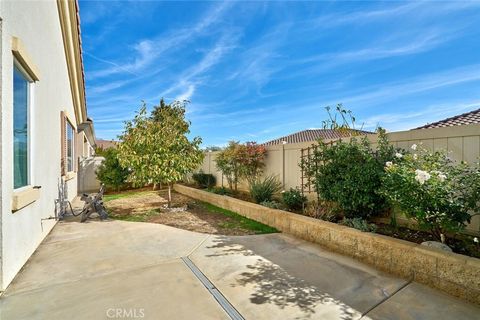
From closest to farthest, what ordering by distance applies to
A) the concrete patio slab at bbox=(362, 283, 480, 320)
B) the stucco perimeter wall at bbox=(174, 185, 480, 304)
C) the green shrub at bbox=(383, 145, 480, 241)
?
the concrete patio slab at bbox=(362, 283, 480, 320), the stucco perimeter wall at bbox=(174, 185, 480, 304), the green shrub at bbox=(383, 145, 480, 241)

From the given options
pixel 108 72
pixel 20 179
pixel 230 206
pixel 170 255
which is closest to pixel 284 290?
pixel 170 255

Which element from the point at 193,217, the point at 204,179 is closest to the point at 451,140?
the point at 193,217

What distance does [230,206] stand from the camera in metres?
8.12

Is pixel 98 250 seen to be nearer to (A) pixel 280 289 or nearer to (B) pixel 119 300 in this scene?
(B) pixel 119 300

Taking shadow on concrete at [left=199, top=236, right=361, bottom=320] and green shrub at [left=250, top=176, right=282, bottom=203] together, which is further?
green shrub at [left=250, top=176, right=282, bottom=203]

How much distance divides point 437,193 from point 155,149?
6.85 meters

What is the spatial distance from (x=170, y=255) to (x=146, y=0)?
741 centimetres

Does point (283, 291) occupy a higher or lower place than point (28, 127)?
lower

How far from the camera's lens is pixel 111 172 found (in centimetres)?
1299

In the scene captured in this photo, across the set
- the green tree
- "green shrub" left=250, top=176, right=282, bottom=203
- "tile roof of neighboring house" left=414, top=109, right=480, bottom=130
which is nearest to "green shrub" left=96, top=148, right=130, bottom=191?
the green tree

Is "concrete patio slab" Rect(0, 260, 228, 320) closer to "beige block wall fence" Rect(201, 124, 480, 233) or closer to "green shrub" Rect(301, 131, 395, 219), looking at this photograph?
"green shrub" Rect(301, 131, 395, 219)

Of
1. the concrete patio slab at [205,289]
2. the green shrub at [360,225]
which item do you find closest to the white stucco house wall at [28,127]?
the concrete patio slab at [205,289]

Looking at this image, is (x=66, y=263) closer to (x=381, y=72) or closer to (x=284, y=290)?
(x=284, y=290)

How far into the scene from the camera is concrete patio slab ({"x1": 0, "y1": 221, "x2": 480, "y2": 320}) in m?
2.64
